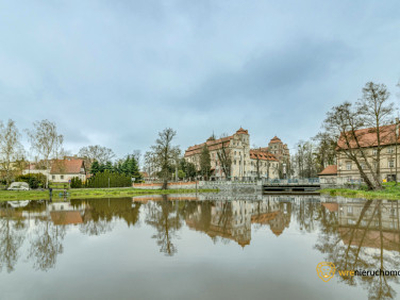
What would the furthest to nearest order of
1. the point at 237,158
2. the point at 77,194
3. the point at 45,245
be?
1. the point at 237,158
2. the point at 77,194
3. the point at 45,245

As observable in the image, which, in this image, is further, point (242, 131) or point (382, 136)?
point (242, 131)

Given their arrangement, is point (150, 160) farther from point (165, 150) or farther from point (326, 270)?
point (326, 270)

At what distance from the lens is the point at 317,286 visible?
4.92 meters

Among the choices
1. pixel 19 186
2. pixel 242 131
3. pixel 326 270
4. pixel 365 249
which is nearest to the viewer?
pixel 326 270

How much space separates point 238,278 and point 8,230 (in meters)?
10.4

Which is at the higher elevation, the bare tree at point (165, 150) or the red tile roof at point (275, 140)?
the red tile roof at point (275, 140)

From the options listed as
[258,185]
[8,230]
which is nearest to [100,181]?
[258,185]

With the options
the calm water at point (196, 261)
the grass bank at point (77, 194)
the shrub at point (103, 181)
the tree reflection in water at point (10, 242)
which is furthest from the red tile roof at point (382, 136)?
the shrub at point (103, 181)

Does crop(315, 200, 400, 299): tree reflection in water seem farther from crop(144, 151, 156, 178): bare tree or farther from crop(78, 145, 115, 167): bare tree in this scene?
crop(78, 145, 115, 167): bare tree

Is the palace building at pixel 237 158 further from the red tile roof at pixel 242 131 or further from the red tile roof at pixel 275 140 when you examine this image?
the red tile roof at pixel 275 140

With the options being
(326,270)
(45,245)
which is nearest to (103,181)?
(45,245)

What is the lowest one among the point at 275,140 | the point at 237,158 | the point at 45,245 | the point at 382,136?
the point at 45,245

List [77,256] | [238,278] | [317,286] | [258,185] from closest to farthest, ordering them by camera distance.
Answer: [317,286] < [238,278] < [77,256] < [258,185]

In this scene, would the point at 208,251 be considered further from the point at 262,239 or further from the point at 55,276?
the point at 55,276
